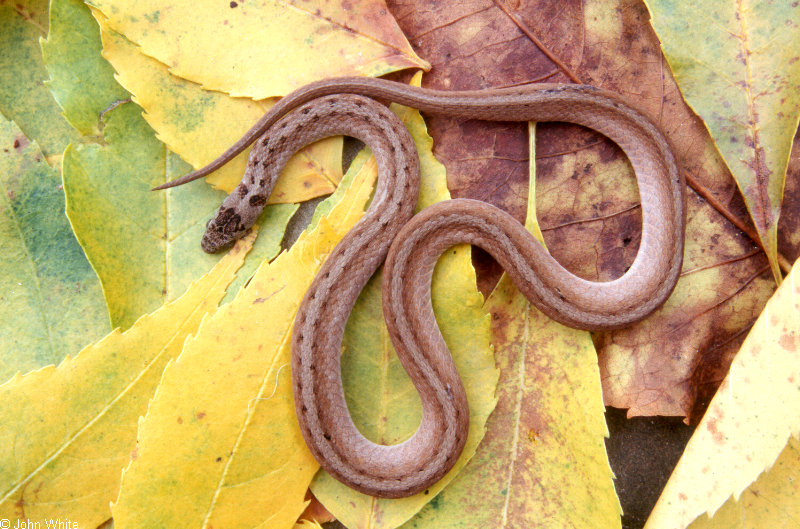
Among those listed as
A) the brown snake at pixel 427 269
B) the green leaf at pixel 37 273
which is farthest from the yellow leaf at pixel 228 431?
the green leaf at pixel 37 273

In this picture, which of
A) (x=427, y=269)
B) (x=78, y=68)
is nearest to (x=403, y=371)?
(x=427, y=269)

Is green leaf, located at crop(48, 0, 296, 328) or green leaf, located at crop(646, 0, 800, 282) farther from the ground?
green leaf, located at crop(48, 0, 296, 328)

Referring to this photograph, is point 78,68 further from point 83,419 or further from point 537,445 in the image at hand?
point 537,445

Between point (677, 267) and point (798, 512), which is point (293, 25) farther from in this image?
point (798, 512)

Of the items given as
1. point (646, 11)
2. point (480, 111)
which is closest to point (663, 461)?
point (480, 111)

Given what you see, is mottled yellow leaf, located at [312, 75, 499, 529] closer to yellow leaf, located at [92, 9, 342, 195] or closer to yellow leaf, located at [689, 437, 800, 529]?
yellow leaf, located at [92, 9, 342, 195]

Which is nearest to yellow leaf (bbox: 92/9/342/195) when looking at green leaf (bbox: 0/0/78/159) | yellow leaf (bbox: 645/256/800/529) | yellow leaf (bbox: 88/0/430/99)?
yellow leaf (bbox: 88/0/430/99)
